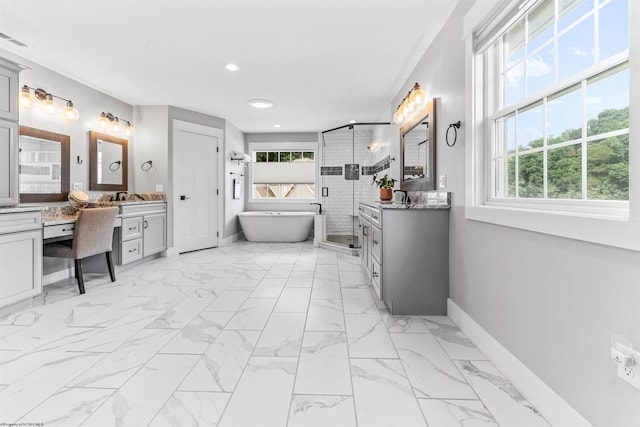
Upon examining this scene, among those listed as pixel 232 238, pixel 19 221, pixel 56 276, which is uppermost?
pixel 19 221

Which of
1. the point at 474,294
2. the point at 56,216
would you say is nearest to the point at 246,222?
the point at 56,216

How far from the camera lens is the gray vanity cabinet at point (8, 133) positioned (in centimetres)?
246

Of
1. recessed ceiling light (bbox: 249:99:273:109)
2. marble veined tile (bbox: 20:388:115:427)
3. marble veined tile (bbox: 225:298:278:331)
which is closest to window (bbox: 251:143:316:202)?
recessed ceiling light (bbox: 249:99:273:109)

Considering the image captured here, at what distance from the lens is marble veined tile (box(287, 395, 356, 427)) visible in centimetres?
126

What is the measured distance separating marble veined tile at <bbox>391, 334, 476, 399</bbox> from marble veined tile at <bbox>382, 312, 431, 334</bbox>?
2.7 inches

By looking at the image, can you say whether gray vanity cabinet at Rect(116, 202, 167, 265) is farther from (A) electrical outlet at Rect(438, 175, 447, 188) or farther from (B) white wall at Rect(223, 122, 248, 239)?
(A) electrical outlet at Rect(438, 175, 447, 188)

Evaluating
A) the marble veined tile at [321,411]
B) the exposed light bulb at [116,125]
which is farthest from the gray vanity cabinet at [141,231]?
the marble veined tile at [321,411]

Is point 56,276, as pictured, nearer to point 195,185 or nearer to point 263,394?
point 195,185

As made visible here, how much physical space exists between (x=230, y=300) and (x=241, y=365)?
3.77 feet

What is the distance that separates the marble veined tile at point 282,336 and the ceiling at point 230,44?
7.71ft

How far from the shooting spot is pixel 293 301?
2.77 metres

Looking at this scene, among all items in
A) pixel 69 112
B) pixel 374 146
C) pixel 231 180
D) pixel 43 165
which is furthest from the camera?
pixel 231 180

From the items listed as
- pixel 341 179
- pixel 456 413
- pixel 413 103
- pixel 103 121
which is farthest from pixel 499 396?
pixel 341 179

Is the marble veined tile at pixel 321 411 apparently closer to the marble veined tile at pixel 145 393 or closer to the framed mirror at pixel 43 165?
the marble veined tile at pixel 145 393
